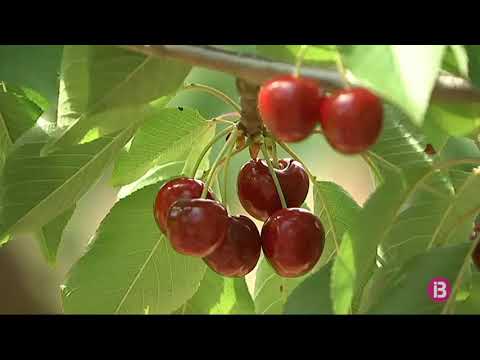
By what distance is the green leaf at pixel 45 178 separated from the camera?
113 cm

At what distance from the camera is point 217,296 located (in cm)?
132

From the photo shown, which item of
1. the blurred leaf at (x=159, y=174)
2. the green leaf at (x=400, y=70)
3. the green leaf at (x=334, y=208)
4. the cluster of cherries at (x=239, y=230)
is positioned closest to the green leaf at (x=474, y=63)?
the green leaf at (x=400, y=70)

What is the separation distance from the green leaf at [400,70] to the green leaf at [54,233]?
0.62 meters

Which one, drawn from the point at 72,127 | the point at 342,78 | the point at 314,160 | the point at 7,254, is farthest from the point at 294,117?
the point at 7,254

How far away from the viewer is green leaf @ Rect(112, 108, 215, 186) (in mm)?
1199

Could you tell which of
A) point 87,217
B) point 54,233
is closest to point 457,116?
point 54,233

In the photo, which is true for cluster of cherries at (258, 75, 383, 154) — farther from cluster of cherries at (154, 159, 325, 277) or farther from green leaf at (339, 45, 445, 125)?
cluster of cherries at (154, 159, 325, 277)

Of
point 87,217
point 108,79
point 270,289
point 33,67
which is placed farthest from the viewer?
point 87,217

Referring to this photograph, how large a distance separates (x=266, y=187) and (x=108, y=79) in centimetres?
29

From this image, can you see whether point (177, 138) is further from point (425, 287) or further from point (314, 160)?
point (314, 160)

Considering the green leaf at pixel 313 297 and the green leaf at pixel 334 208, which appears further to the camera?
the green leaf at pixel 334 208

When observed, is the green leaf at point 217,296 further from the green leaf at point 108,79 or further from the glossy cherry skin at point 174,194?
the green leaf at point 108,79

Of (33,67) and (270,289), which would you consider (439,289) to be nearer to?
(270,289)

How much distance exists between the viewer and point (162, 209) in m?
1.08
